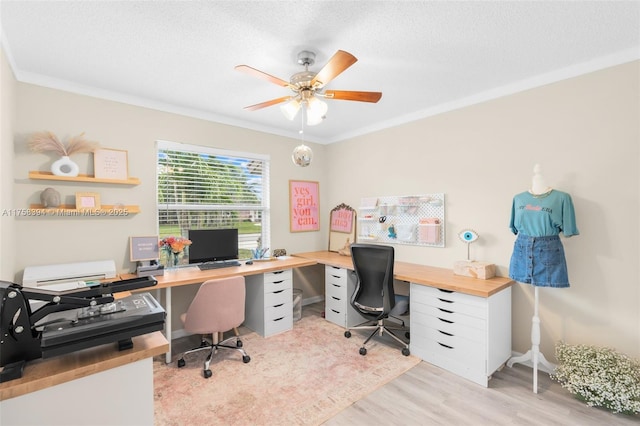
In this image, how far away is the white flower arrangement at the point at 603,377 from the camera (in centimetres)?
198

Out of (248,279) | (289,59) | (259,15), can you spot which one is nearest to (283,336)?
(248,279)

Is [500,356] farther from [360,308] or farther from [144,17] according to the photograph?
[144,17]

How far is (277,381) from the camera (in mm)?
2414

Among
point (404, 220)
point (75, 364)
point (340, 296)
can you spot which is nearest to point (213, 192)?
point (340, 296)

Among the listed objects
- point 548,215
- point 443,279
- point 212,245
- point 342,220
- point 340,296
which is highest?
point 548,215

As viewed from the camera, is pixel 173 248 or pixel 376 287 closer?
pixel 376 287

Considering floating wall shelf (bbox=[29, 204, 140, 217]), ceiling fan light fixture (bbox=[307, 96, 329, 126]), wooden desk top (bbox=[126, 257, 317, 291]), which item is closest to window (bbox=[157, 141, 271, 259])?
floating wall shelf (bbox=[29, 204, 140, 217])

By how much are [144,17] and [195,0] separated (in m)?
0.40

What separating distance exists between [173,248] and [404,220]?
2.64 metres

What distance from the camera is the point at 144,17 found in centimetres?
179

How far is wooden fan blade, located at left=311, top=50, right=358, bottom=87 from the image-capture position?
1.68 m

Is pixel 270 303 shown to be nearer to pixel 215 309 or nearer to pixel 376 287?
pixel 215 309

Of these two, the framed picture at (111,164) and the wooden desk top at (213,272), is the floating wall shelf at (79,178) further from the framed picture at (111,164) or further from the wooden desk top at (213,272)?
the wooden desk top at (213,272)

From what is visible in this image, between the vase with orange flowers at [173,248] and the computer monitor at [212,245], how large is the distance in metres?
0.10
